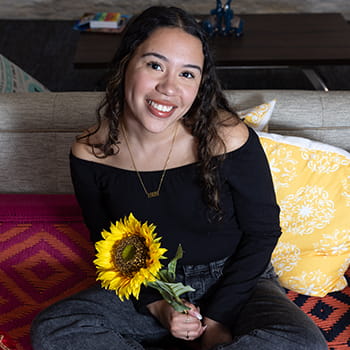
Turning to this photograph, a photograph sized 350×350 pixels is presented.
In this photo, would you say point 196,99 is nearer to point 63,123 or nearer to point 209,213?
point 209,213

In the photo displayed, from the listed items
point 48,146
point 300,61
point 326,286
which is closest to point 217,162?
point 326,286

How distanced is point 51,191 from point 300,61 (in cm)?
152

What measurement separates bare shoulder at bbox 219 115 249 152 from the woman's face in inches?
5.8

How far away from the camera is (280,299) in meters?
1.26

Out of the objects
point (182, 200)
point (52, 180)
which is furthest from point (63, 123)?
point (182, 200)

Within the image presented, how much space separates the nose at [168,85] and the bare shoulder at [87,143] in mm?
298

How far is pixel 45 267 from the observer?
1.58m

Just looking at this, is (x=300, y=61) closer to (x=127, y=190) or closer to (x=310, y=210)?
(x=310, y=210)

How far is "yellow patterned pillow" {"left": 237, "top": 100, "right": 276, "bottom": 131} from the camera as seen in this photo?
1.45 metres

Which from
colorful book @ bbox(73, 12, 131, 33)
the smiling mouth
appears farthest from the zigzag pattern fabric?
colorful book @ bbox(73, 12, 131, 33)

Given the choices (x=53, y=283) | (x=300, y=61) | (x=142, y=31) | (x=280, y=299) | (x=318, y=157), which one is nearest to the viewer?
(x=142, y=31)

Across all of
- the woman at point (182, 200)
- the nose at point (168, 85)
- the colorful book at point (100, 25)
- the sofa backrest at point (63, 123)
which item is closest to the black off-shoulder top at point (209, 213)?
the woman at point (182, 200)

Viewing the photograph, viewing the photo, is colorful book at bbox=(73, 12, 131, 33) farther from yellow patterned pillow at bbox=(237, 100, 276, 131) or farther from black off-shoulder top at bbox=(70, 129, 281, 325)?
black off-shoulder top at bbox=(70, 129, 281, 325)

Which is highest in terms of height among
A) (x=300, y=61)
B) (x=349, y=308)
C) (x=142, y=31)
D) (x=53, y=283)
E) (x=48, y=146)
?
(x=142, y=31)
